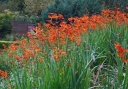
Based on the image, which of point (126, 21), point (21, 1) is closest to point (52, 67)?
point (126, 21)

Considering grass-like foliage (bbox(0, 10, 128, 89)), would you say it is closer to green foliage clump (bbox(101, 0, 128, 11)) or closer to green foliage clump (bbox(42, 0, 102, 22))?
green foliage clump (bbox(42, 0, 102, 22))

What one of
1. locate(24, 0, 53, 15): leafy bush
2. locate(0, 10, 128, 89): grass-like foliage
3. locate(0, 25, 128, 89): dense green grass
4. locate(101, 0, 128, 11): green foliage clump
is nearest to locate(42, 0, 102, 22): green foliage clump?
locate(101, 0, 128, 11): green foliage clump

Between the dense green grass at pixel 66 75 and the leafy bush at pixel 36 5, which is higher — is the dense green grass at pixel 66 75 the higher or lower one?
the higher one

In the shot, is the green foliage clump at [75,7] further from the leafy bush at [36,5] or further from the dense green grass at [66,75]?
the dense green grass at [66,75]

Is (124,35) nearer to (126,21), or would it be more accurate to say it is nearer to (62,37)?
(126,21)

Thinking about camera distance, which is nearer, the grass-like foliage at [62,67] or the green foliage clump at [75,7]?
the grass-like foliage at [62,67]

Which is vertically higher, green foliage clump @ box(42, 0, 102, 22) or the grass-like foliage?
the grass-like foliage

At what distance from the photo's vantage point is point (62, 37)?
3.74 metres

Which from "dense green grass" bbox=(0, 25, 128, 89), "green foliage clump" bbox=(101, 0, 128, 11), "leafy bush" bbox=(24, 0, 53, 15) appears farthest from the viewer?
"leafy bush" bbox=(24, 0, 53, 15)

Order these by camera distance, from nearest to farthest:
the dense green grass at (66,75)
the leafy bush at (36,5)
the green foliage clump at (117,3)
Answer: the dense green grass at (66,75) < the green foliage clump at (117,3) < the leafy bush at (36,5)

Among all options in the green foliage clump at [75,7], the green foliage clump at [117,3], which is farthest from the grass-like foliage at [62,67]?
the green foliage clump at [117,3]

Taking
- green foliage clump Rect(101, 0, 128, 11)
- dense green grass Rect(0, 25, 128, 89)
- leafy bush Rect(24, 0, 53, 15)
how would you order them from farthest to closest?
leafy bush Rect(24, 0, 53, 15) → green foliage clump Rect(101, 0, 128, 11) → dense green grass Rect(0, 25, 128, 89)

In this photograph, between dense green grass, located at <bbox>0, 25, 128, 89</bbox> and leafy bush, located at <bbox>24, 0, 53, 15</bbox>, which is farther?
leafy bush, located at <bbox>24, 0, 53, 15</bbox>

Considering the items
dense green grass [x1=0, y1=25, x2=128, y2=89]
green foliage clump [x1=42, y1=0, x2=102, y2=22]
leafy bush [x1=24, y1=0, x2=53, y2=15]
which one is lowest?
leafy bush [x1=24, y1=0, x2=53, y2=15]
